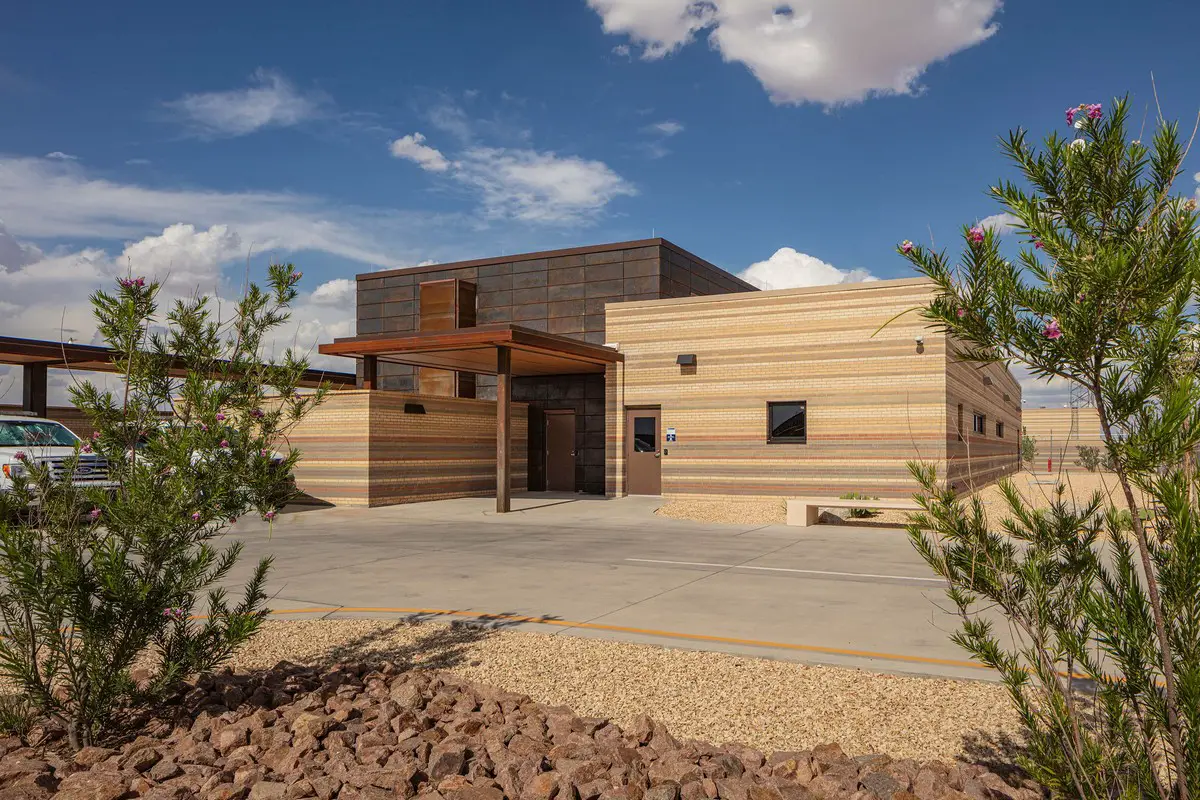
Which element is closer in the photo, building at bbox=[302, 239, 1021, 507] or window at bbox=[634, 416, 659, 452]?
building at bbox=[302, 239, 1021, 507]

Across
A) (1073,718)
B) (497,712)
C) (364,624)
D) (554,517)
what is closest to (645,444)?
(554,517)

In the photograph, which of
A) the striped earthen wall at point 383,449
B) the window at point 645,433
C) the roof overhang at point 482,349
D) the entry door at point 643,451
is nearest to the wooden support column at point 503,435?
the roof overhang at point 482,349

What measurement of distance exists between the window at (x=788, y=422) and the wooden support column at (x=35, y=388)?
20.0 metres

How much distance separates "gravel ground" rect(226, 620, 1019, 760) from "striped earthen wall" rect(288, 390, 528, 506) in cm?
1417

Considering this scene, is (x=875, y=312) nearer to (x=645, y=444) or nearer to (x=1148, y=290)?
(x=645, y=444)

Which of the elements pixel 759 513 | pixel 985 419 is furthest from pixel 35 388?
pixel 985 419

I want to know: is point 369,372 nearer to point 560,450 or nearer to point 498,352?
point 498,352

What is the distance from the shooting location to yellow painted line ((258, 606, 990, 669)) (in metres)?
6.25

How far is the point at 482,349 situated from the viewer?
21.6 m

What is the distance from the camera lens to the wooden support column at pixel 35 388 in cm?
2314

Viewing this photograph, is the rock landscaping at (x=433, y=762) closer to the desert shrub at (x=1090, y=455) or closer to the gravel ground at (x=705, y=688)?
the gravel ground at (x=705, y=688)

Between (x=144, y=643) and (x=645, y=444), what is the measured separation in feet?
64.9

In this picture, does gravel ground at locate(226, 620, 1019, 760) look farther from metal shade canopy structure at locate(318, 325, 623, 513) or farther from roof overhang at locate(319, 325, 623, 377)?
roof overhang at locate(319, 325, 623, 377)

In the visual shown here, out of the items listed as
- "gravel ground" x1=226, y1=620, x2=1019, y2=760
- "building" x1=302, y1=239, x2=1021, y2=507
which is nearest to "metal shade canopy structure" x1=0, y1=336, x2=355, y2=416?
"building" x1=302, y1=239, x2=1021, y2=507
